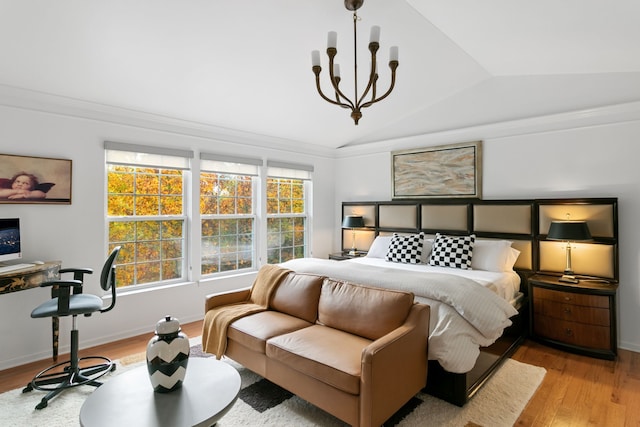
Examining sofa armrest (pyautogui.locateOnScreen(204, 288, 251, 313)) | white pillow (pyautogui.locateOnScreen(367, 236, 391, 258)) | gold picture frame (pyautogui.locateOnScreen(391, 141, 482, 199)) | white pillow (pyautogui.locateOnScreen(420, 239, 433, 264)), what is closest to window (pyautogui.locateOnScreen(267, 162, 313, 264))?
white pillow (pyautogui.locateOnScreen(367, 236, 391, 258))

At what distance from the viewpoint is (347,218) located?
5.30 metres

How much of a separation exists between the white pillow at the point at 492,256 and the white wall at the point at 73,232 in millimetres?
3354

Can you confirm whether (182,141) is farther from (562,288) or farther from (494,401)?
(562,288)

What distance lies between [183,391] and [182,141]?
3.01 m

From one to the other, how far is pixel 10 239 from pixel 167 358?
216 centimetres

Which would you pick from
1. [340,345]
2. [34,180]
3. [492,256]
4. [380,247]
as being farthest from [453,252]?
[34,180]

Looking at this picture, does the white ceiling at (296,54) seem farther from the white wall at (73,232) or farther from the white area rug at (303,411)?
the white area rug at (303,411)

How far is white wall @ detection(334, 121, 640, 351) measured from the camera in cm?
328

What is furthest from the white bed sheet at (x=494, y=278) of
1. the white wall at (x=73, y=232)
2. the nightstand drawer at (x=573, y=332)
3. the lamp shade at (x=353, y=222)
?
the white wall at (x=73, y=232)

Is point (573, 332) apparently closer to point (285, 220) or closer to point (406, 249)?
point (406, 249)

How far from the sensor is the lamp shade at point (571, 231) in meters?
3.20

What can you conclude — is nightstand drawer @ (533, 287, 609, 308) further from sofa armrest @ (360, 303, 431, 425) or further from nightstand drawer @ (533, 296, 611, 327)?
sofa armrest @ (360, 303, 431, 425)

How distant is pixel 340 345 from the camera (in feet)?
7.32

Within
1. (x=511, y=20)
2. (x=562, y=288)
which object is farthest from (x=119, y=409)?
(x=562, y=288)
